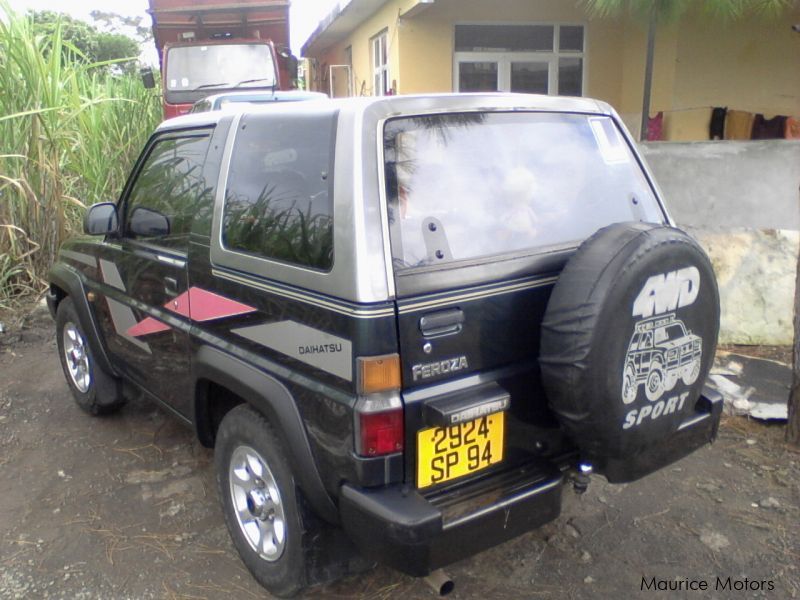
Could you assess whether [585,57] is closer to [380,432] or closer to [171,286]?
[171,286]

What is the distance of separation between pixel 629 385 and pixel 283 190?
1.35m

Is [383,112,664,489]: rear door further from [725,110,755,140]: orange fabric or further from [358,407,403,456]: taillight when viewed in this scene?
[725,110,755,140]: orange fabric

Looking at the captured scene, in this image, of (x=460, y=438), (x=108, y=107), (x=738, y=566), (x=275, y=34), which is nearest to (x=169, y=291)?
(x=460, y=438)

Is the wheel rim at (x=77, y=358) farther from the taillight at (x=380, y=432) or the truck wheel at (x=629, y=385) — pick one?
the truck wheel at (x=629, y=385)

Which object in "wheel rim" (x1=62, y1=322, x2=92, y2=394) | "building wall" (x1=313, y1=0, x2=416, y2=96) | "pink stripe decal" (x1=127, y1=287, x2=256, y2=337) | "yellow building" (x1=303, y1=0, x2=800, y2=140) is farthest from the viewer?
"building wall" (x1=313, y1=0, x2=416, y2=96)

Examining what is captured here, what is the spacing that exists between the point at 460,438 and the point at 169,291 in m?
1.56

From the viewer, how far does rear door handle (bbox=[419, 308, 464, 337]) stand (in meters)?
2.15

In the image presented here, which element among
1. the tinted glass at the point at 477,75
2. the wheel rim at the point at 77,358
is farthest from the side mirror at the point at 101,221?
the tinted glass at the point at 477,75

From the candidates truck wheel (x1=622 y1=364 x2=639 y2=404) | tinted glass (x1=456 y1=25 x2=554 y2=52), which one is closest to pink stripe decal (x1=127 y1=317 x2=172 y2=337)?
truck wheel (x1=622 y1=364 x2=639 y2=404)

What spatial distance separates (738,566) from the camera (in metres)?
2.81

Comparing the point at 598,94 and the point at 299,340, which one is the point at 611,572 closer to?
the point at 299,340

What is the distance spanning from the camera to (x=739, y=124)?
9.90 m

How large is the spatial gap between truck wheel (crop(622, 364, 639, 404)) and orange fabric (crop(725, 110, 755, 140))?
9014mm

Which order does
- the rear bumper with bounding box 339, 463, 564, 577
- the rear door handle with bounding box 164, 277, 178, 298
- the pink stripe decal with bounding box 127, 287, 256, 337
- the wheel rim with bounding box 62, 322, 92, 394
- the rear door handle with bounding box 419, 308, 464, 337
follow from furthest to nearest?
the wheel rim with bounding box 62, 322, 92, 394 < the rear door handle with bounding box 164, 277, 178, 298 < the pink stripe decal with bounding box 127, 287, 256, 337 < the rear door handle with bounding box 419, 308, 464, 337 < the rear bumper with bounding box 339, 463, 564, 577
